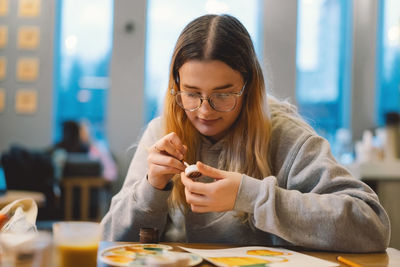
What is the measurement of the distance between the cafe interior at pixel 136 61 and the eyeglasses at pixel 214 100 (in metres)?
4.27

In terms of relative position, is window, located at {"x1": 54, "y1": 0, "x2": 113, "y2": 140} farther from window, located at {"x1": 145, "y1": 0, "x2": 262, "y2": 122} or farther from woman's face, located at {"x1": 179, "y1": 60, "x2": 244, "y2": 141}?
woman's face, located at {"x1": 179, "y1": 60, "x2": 244, "y2": 141}

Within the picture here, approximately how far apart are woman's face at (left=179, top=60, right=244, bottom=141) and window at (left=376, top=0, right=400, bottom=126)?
16.1 ft

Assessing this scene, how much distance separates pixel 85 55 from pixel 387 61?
12.0ft

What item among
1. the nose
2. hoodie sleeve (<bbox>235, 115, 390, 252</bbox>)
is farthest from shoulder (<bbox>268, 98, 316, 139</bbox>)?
the nose

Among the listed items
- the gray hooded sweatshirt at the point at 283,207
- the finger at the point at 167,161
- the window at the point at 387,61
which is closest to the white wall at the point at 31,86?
the window at the point at 387,61

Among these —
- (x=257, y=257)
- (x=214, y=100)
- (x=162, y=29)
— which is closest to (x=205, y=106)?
(x=214, y=100)

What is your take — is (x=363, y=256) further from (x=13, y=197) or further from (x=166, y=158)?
(x=13, y=197)

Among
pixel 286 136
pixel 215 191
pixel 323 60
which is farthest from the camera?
pixel 323 60

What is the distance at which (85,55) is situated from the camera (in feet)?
19.7

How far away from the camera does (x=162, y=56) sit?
6.07m

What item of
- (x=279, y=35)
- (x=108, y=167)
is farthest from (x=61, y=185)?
(x=279, y=35)

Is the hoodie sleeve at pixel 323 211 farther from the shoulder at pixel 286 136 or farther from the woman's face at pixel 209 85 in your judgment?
the woman's face at pixel 209 85

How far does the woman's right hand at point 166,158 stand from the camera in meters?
1.38

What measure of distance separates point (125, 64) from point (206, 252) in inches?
192
